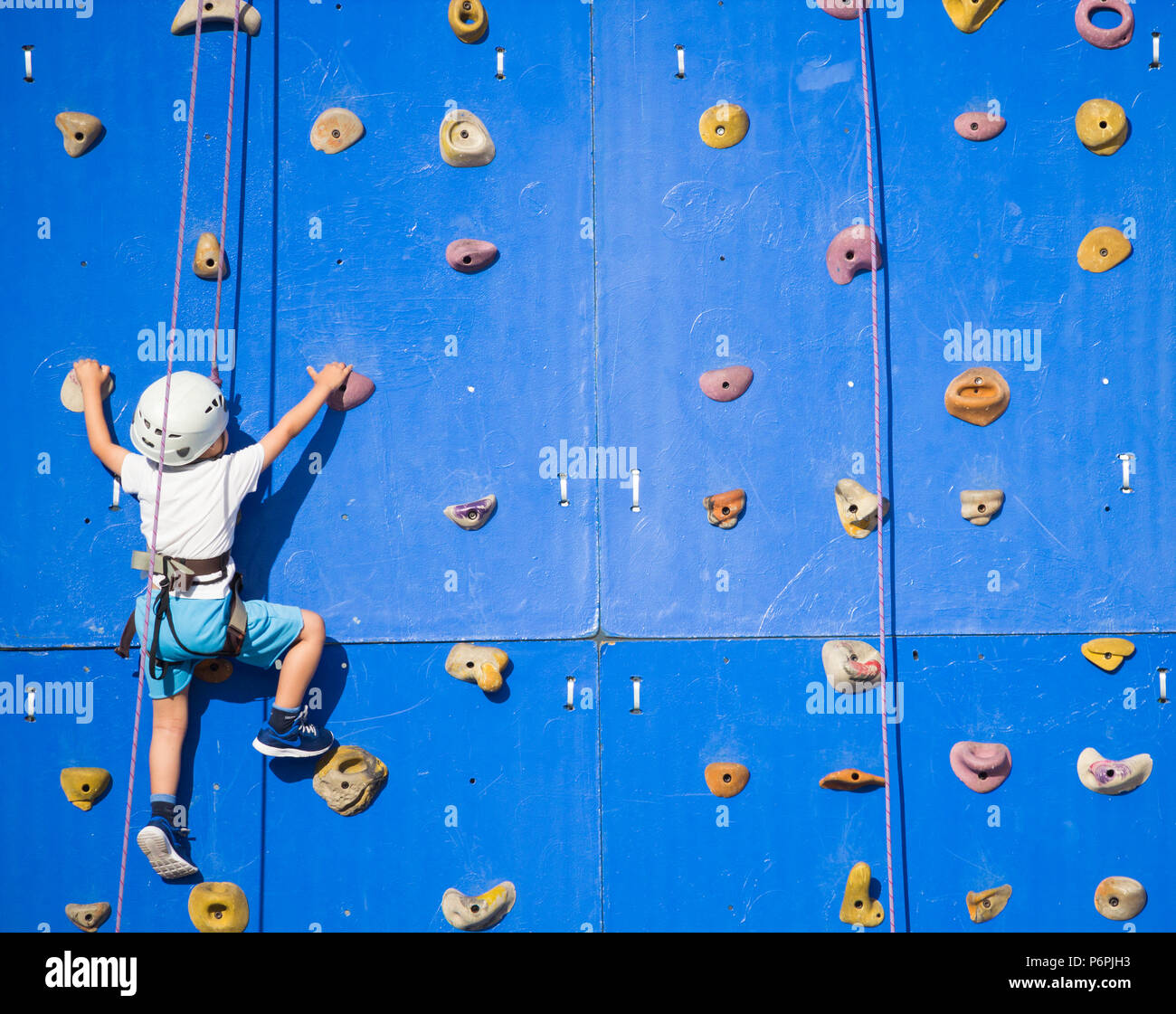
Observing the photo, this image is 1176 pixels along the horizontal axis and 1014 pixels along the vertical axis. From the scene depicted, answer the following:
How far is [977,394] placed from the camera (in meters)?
2.67

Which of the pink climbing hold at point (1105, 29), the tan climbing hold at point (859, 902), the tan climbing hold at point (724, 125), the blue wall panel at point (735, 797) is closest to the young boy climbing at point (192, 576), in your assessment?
the blue wall panel at point (735, 797)

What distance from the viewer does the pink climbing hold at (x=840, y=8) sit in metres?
2.67

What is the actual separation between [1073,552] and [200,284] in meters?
2.60

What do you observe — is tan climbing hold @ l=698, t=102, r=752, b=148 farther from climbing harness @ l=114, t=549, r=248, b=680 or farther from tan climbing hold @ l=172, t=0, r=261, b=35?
climbing harness @ l=114, t=549, r=248, b=680

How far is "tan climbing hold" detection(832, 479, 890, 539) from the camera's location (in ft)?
8.59

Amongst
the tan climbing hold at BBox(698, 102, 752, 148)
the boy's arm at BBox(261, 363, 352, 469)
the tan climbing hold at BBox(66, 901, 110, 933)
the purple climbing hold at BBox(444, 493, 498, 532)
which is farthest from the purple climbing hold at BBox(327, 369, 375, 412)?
the tan climbing hold at BBox(66, 901, 110, 933)

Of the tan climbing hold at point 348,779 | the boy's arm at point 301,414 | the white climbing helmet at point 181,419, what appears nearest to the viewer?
the white climbing helmet at point 181,419

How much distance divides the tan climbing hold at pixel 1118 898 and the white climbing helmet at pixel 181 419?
A: 277cm

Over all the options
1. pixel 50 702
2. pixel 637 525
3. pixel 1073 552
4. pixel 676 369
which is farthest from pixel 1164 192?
pixel 50 702

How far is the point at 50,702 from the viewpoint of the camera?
104 inches

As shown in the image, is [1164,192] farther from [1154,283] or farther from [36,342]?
[36,342]

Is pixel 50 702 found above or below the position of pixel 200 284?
below

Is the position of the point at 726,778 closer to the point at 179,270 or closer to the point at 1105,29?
the point at 179,270

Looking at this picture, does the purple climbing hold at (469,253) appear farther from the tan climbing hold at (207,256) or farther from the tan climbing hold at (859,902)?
the tan climbing hold at (859,902)
